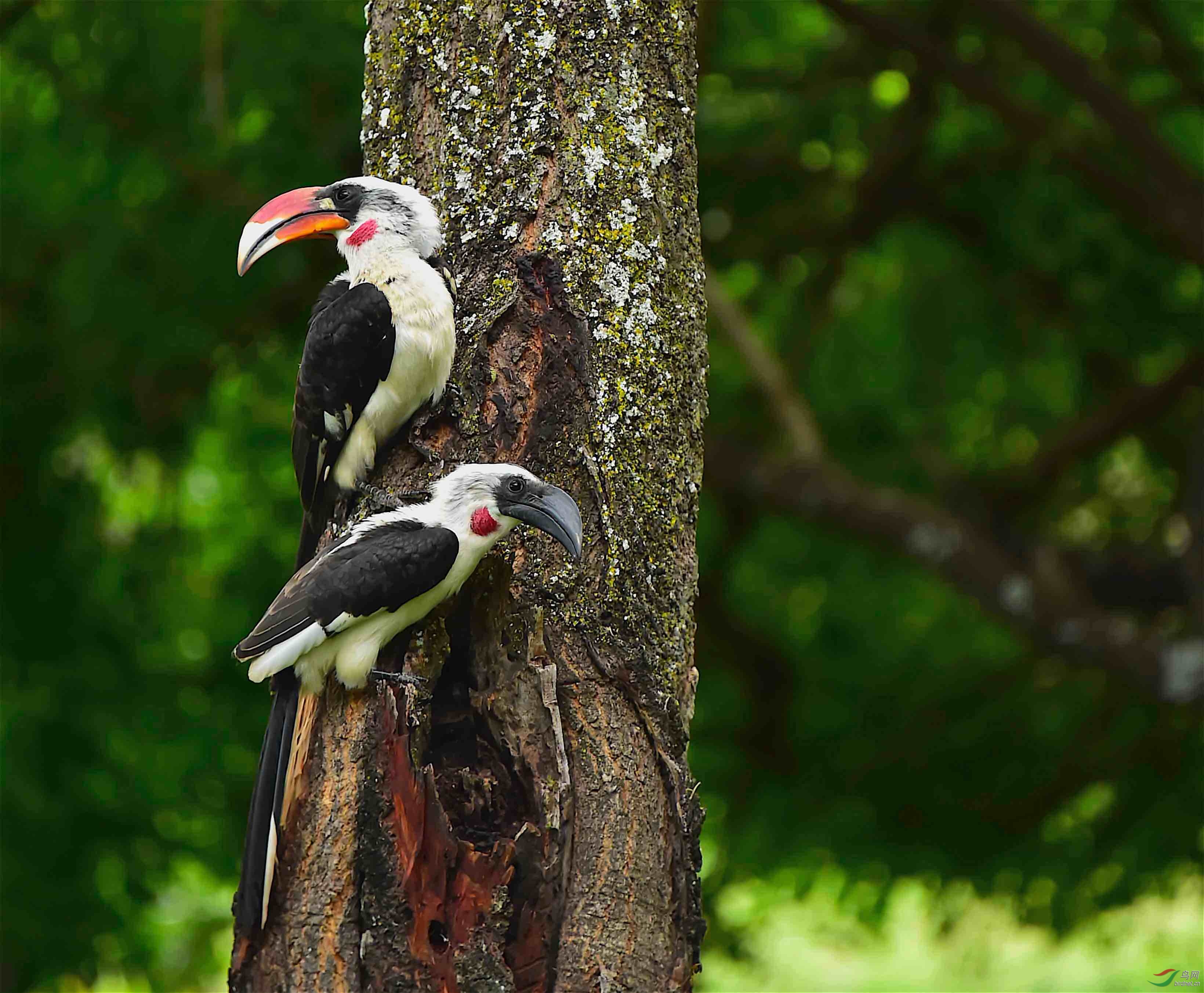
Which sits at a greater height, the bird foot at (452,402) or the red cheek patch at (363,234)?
the red cheek patch at (363,234)

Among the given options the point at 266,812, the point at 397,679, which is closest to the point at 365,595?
the point at 397,679

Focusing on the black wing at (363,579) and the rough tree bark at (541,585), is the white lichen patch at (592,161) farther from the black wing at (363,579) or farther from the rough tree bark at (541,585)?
the black wing at (363,579)

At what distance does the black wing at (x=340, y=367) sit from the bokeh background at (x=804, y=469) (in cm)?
197

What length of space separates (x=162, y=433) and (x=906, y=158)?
10.8ft

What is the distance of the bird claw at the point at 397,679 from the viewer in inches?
94.2

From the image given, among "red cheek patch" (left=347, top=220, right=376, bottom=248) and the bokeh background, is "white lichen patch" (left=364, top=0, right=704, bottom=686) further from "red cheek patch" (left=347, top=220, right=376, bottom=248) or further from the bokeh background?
the bokeh background

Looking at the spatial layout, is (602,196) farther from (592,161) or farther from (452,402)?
Answer: (452,402)

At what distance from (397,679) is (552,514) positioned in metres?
0.41

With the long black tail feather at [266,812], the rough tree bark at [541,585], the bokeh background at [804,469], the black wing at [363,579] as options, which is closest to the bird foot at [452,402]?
the rough tree bark at [541,585]

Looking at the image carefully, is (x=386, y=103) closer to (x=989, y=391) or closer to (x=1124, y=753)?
(x=989, y=391)

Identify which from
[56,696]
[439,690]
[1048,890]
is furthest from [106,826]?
[1048,890]

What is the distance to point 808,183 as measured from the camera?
5707 mm

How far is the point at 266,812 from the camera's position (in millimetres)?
2432

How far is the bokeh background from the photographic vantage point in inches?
191
